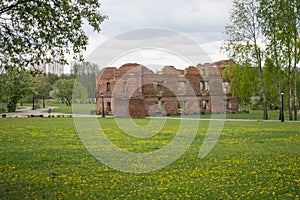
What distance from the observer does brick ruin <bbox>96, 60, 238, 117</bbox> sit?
164 feet

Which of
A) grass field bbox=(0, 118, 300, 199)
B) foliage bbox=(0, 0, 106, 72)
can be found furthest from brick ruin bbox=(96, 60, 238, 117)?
foliage bbox=(0, 0, 106, 72)

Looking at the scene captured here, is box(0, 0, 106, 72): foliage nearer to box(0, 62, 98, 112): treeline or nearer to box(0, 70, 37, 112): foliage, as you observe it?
box(0, 62, 98, 112): treeline

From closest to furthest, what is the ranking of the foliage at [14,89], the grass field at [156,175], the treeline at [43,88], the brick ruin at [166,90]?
the grass field at [156,175] → the brick ruin at [166,90] → the foliage at [14,89] → the treeline at [43,88]

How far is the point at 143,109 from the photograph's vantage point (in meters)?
47.4

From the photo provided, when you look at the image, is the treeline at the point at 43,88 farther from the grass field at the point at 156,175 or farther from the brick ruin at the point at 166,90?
the grass field at the point at 156,175

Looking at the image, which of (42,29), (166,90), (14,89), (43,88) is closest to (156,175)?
(42,29)

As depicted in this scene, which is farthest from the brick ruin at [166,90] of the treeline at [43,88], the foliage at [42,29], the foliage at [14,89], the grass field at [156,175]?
the foliage at [42,29]

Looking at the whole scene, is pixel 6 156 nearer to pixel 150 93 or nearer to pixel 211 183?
pixel 211 183

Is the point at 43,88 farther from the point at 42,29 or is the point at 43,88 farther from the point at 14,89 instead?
the point at 42,29

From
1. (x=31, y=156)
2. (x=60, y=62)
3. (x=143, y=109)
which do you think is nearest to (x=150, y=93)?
(x=143, y=109)

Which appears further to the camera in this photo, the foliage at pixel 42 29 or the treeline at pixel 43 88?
the treeline at pixel 43 88

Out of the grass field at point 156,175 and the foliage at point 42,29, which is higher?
Result: the foliage at point 42,29

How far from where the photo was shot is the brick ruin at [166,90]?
164 ft

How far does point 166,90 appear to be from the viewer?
52.8m
